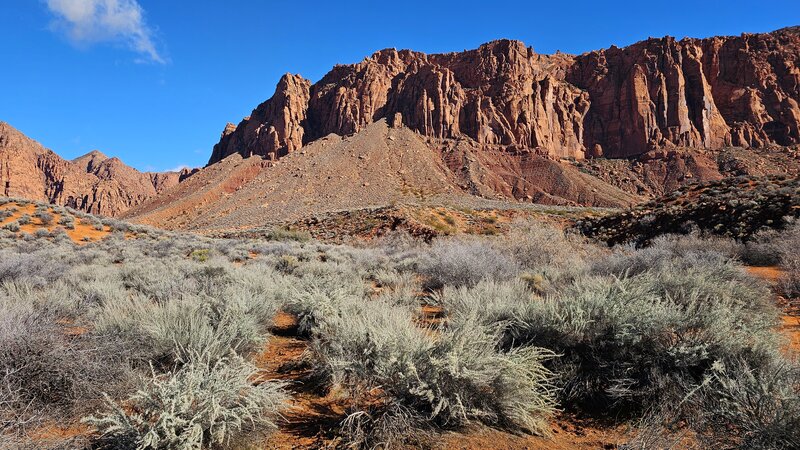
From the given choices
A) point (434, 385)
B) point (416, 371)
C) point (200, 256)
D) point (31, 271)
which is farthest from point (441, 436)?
point (200, 256)

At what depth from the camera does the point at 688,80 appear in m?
101

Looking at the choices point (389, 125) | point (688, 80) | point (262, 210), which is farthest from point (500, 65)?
point (262, 210)

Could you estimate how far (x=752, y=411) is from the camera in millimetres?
2723

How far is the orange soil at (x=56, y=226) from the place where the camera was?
2016cm

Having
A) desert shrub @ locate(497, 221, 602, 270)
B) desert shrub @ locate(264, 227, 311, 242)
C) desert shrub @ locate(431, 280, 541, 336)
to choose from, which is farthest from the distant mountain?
desert shrub @ locate(431, 280, 541, 336)

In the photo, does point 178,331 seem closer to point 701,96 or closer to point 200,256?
point 200,256

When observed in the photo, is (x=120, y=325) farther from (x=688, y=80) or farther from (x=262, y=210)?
(x=688, y=80)

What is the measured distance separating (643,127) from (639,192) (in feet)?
74.0

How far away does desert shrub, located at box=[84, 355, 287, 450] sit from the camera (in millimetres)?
2527

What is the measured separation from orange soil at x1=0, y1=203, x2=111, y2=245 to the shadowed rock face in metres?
73.2

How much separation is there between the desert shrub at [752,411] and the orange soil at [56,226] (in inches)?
913

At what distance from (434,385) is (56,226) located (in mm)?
26385

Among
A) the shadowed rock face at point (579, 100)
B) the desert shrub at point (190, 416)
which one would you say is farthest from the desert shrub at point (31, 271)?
the shadowed rock face at point (579, 100)

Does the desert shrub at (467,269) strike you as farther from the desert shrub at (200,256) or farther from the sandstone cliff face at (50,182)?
the sandstone cliff face at (50,182)
